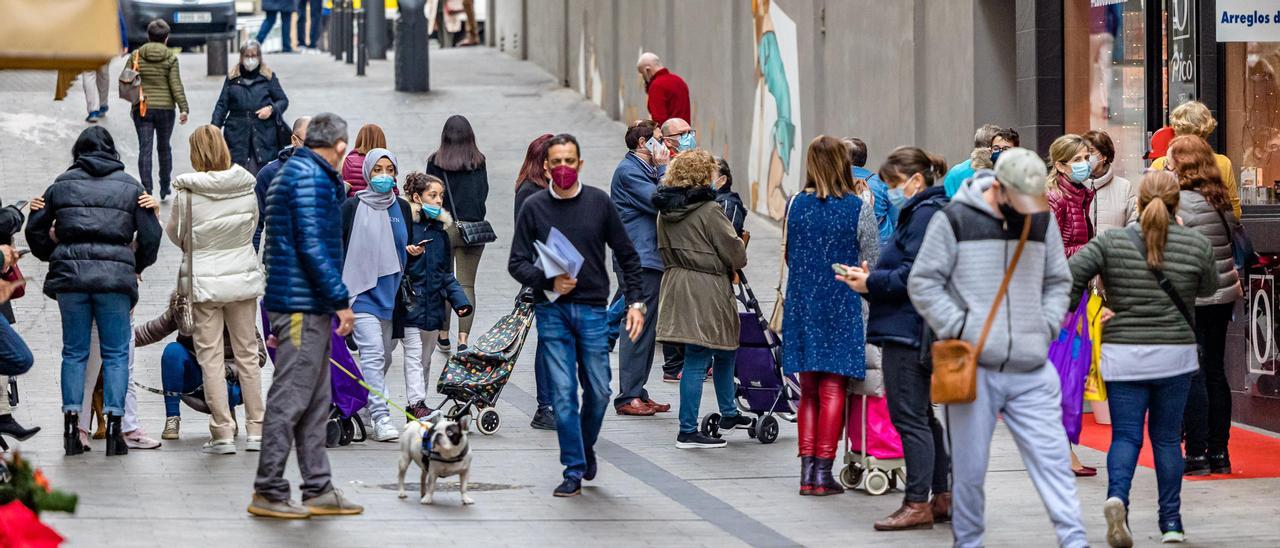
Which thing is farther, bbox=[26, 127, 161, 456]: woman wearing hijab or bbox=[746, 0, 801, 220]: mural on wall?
bbox=[746, 0, 801, 220]: mural on wall

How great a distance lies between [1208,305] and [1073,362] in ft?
2.54

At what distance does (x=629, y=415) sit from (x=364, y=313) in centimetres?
196

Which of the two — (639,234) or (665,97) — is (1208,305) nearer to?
(639,234)

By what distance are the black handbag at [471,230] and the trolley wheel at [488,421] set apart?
2.17 m

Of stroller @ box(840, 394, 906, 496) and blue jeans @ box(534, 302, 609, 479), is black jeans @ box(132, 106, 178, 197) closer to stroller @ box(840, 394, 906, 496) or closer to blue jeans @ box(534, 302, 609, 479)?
blue jeans @ box(534, 302, 609, 479)

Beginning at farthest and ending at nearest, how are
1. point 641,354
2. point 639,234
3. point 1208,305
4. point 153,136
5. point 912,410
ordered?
1. point 153,136
2. point 639,234
3. point 641,354
4. point 1208,305
5. point 912,410

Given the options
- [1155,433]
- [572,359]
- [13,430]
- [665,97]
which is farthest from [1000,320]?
[665,97]

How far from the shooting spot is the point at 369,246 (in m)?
10.6

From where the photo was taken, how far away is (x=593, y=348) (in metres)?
9.08

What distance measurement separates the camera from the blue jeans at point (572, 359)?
29.5 feet

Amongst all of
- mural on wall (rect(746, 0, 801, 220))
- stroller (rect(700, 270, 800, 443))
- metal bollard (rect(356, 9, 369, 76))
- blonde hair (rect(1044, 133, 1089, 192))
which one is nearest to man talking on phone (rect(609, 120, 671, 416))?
stroller (rect(700, 270, 800, 443))

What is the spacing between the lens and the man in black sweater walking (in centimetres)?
901

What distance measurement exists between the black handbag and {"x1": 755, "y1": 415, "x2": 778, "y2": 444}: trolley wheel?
2945 millimetres

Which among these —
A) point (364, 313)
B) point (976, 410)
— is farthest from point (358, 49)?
point (976, 410)
